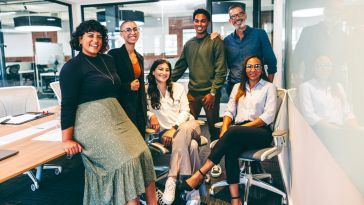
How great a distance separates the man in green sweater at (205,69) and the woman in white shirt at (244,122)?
0.21 meters

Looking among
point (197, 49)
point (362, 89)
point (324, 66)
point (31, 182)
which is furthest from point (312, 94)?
point (31, 182)

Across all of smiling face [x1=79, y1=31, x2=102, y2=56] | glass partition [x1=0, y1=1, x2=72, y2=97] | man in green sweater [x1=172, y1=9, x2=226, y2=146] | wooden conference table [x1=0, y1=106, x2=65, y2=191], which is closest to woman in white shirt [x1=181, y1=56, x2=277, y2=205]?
man in green sweater [x1=172, y1=9, x2=226, y2=146]

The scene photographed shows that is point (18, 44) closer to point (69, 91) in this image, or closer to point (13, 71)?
point (13, 71)

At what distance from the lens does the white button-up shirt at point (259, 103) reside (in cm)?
271

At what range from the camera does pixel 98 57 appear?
6.95 ft

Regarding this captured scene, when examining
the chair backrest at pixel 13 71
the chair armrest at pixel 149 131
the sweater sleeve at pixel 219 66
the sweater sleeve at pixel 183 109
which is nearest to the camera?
the chair armrest at pixel 149 131

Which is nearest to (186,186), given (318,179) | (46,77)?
(318,179)

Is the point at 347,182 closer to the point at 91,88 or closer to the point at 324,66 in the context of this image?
the point at 324,66

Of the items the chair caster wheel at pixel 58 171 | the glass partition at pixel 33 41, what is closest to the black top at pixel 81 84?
the chair caster wheel at pixel 58 171

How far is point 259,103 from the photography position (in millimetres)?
2771

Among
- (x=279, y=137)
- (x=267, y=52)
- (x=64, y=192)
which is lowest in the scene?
(x=64, y=192)

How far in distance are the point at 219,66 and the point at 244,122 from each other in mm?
604

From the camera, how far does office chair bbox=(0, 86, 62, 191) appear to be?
321 cm

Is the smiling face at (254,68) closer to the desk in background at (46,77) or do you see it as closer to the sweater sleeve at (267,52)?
the sweater sleeve at (267,52)
